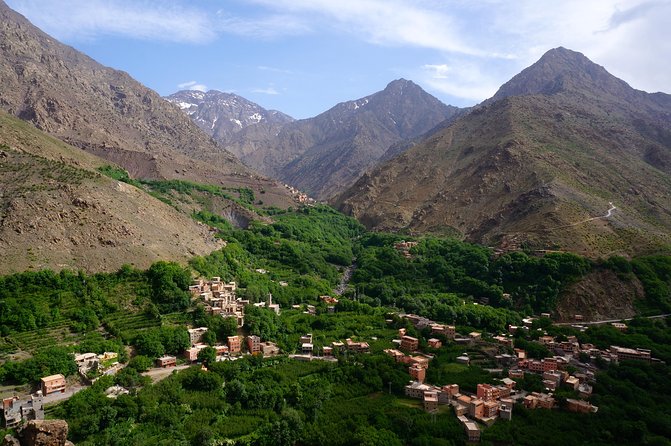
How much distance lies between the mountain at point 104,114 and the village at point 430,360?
70.4 m

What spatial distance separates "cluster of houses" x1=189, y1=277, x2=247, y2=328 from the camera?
1735 inches

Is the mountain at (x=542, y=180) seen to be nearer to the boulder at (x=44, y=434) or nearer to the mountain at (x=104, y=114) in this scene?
the mountain at (x=104, y=114)

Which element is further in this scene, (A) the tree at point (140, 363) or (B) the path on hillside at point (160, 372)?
(A) the tree at point (140, 363)

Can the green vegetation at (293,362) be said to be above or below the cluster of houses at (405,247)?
below

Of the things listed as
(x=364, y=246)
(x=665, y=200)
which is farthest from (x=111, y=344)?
(x=665, y=200)

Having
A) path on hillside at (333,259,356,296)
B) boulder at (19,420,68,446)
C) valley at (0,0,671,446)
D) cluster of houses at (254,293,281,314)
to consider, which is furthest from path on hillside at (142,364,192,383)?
path on hillside at (333,259,356,296)

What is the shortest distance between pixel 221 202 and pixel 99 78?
94591 millimetres

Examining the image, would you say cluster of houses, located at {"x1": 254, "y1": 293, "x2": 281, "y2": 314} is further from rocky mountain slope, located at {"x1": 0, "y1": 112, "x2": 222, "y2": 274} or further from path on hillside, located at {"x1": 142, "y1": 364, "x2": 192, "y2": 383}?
path on hillside, located at {"x1": 142, "y1": 364, "x2": 192, "y2": 383}

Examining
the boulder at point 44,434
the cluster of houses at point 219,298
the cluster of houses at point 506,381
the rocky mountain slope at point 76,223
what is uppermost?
the rocky mountain slope at point 76,223

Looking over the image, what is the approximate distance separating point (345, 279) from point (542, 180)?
128 feet

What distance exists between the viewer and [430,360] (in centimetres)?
4088

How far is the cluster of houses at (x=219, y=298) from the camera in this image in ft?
145

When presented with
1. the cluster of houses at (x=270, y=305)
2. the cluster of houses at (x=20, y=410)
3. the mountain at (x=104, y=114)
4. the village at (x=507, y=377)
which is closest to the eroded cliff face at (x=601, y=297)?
the village at (x=507, y=377)

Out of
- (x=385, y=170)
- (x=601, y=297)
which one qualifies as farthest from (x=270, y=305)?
(x=385, y=170)
